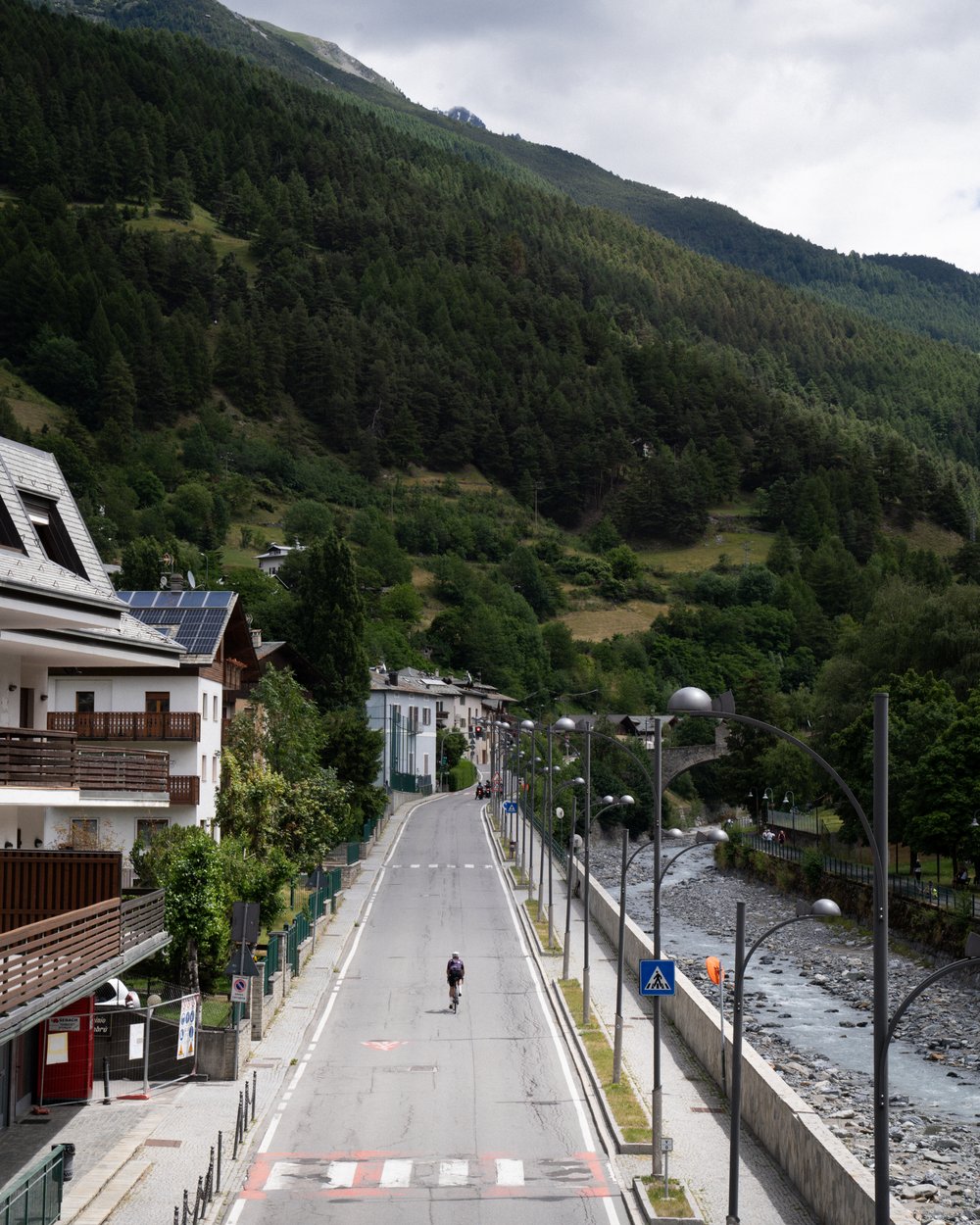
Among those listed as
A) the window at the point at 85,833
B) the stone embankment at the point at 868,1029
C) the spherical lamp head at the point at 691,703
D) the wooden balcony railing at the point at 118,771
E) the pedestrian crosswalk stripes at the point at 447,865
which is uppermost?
the spherical lamp head at the point at 691,703

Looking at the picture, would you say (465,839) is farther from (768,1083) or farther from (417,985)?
(768,1083)

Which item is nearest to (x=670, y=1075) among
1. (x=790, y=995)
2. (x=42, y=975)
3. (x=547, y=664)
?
(x=42, y=975)

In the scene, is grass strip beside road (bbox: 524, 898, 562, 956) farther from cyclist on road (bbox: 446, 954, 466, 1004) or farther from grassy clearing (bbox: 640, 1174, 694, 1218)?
grassy clearing (bbox: 640, 1174, 694, 1218)

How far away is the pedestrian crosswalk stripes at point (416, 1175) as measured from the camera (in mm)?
23578

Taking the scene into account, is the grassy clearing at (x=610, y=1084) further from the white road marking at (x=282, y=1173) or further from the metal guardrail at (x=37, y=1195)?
the metal guardrail at (x=37, y=1195)

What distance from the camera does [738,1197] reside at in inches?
923

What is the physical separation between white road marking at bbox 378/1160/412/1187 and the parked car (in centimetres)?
836

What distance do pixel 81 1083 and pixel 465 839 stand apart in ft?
196

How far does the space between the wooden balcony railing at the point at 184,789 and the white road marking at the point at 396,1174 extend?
25321 millimetres

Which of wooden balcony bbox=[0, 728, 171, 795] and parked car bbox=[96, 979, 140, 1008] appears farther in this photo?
parked car bbox=[96, 979, 140, 1008]

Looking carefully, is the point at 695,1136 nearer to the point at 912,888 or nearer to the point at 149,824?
the point at 149,824

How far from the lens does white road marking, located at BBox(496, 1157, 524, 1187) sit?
78.6 feet

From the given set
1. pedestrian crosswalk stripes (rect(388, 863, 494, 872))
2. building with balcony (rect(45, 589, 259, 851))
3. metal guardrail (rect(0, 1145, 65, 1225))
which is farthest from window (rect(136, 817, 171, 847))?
pedestrian crosswalk stripes (rect(388, 863, 494, 872))

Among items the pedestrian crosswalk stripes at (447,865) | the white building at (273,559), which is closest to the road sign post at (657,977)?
the pedestrian crosswalk stripes at (447,865)
